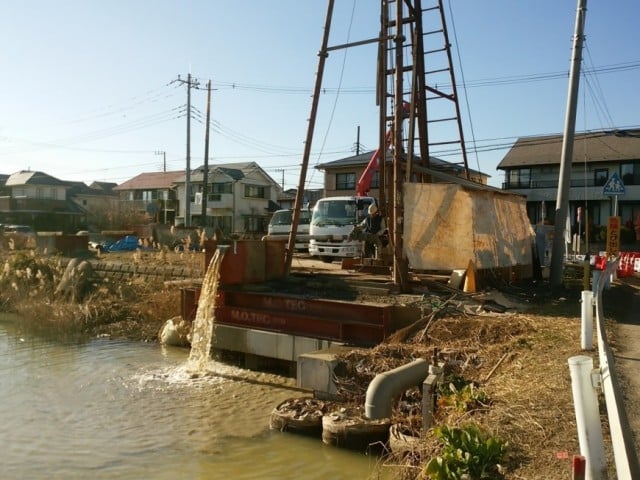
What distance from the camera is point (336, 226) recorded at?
18578 mm

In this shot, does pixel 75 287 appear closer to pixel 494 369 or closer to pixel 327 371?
pixel 327 371

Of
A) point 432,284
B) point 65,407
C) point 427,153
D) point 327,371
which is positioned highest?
point 427,153

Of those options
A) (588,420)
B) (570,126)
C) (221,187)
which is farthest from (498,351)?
(221,187)

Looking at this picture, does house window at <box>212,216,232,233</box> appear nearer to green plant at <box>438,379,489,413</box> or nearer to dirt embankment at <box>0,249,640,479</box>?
dirt embankment at <box>0,249,640,479</box>

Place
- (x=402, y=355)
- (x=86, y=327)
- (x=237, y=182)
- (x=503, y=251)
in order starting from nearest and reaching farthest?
(x=402, y=355) → (x=503, y=251) → (x=86, y=327) → (x=237, y=182)

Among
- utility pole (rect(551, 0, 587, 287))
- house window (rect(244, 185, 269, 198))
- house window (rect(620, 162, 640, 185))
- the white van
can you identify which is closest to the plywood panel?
utility pole (rect(551, 0, 587, 287))

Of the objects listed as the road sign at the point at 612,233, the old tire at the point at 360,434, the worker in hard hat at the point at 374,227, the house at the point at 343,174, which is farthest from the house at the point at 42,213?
the old tire at the point at 360,434

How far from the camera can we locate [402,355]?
787 centimetres

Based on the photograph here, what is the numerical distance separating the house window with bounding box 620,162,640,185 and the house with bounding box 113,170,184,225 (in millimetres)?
39196

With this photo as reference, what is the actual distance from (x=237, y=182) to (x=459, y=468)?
173ft

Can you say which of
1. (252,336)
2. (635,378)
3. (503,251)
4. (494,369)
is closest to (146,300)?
(252,336)

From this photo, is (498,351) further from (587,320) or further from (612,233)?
(612,233)

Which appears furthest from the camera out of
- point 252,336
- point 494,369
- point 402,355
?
point 252,336

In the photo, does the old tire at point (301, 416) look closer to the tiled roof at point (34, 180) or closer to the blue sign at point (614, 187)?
the blue sign at point (614, 187)
